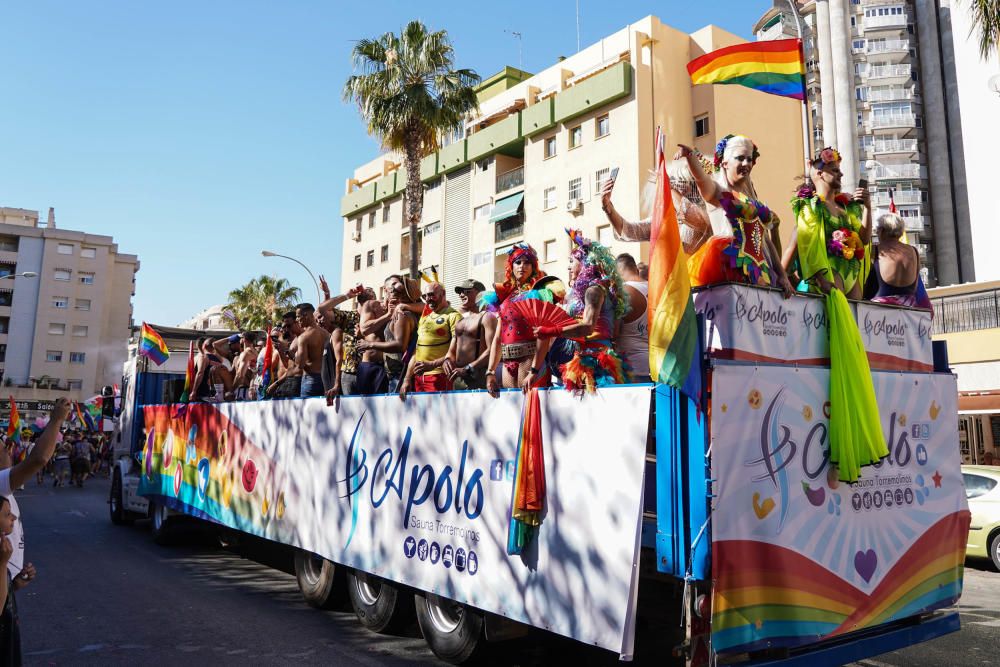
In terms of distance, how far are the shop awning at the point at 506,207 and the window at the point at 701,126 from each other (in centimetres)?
→ 812

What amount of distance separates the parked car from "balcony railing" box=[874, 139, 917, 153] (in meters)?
47.7

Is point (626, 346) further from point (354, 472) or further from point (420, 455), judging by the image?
point (354, 472)

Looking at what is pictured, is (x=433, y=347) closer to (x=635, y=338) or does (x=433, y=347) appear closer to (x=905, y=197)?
(x=635, y=338)

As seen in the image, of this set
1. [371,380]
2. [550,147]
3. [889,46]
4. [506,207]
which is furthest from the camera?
[889,46]

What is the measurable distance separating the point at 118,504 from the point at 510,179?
24.7 m

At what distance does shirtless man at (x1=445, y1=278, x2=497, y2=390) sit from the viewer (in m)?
6.22

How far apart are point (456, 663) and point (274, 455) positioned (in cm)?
352

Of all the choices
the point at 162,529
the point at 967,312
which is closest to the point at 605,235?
the point at 967,312

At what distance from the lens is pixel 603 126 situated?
3059cm

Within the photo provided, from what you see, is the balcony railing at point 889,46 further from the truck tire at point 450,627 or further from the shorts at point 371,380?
the truck tire at point 450,627

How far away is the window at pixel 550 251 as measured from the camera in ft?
105

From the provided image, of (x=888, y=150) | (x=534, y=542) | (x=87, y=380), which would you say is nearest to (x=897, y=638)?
(x=534, y=542)

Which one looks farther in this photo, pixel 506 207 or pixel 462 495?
pixel 506 207

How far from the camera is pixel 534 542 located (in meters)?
4.70
